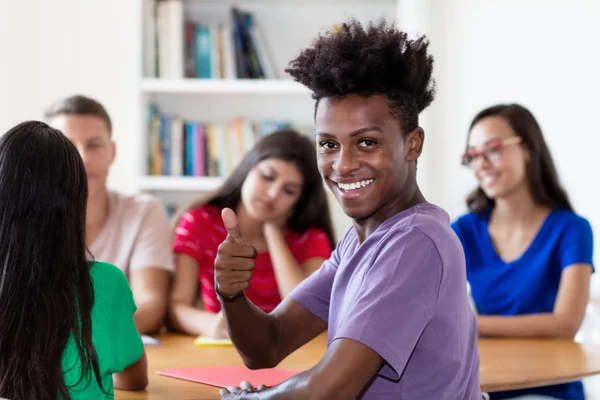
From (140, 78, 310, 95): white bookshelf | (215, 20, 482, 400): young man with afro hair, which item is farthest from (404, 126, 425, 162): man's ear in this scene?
(140, 78, 310, 95): white bookshelf

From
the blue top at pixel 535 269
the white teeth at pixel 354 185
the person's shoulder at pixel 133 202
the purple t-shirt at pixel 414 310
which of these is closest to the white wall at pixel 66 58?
the person's shoulder at pixel 133 202

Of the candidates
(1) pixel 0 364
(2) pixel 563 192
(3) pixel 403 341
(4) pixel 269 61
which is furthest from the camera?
(4) pixel 269 61

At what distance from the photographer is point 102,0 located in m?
3.55

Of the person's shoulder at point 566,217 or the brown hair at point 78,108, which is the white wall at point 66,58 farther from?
the person's shoulder at point 566,217

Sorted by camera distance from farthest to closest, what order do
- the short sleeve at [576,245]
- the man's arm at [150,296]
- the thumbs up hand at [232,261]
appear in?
the short sleeve at [576,245] < the man's arm at [150,296] < the thumbs up hand at [232,261]

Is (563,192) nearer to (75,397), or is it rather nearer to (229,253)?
(229,253)

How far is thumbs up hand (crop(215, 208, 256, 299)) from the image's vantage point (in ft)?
4.56

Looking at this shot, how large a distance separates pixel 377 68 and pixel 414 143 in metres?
0.16

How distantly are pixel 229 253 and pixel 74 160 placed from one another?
0.33 meters

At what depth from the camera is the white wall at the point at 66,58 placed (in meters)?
3.52

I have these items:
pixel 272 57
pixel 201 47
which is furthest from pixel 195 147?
pixel 272 57

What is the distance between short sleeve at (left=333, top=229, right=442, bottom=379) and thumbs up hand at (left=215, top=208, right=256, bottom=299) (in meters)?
0.26

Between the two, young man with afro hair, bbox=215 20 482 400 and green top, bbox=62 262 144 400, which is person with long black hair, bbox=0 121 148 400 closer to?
green top, bbox=62 262 144 400

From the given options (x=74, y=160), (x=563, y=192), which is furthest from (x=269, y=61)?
(x=74, y=160)
